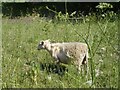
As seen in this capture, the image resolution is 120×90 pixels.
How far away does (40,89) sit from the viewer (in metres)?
4.33

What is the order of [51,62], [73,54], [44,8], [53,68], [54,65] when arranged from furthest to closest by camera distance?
[44,8] → [51,62] → [54,65] → [53,68] → [73,54]

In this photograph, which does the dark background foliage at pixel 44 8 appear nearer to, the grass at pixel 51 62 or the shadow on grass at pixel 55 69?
the grass at pixel 51 62

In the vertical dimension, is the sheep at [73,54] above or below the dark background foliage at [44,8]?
below

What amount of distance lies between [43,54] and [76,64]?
132cm

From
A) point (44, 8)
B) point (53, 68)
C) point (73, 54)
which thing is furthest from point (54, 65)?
point (44, 8)

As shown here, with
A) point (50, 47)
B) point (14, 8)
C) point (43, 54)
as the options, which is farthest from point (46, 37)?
point (14, 8)

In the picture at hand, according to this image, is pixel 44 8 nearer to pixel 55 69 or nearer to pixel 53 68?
pixel 53 68

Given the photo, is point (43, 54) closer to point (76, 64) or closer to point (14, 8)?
point (76, 64)

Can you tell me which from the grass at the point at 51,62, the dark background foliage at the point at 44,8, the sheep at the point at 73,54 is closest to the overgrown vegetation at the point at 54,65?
the grass at the point at 51,62

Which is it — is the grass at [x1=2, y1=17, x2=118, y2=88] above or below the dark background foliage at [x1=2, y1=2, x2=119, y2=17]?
below

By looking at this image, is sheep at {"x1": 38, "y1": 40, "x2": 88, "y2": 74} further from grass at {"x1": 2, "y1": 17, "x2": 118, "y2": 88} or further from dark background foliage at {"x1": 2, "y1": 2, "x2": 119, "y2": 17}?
dark background foliage at {"x1": 2, "y1": 2, "x2": 119, "y2": 17}

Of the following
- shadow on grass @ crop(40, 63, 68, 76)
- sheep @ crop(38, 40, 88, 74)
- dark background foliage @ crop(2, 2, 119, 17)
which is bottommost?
shadow on grass @ crop(40, 63, 68, 76)

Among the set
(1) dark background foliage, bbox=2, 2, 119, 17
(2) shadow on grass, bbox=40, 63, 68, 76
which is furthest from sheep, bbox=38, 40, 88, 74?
(1) dark background foliage, bbox=2, 2, 119, 17

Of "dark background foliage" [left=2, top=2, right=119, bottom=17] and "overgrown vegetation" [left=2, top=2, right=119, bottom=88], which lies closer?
"overgrown vegetation" [left=2, top=2, right=119, bottom=88]
